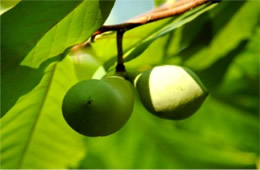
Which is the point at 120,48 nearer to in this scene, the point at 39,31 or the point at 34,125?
the point at 39,31

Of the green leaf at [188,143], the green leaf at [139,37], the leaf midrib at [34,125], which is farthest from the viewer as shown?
the green leaf at [188,143]

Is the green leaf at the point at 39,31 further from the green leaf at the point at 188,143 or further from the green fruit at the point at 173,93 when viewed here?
the green leaf at the point at 188,143

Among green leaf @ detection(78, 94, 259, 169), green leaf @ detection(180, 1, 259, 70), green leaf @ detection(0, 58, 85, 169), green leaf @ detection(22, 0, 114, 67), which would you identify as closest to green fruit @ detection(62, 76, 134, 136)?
green leaf @ detection(22, 0, 114, 67)

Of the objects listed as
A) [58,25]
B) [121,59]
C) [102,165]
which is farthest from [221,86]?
[58,25]

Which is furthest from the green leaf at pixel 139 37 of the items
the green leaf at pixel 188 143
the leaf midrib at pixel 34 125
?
the green leaf at pixel 188 143

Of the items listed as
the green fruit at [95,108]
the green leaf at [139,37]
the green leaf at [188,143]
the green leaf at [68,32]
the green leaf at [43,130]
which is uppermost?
the green leaf at [68,32]

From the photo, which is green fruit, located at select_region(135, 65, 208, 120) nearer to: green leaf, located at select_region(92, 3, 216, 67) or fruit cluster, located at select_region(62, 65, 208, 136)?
fruit cluster, located at select_region(62, 65, 208, 136)

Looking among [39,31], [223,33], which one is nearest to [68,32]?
[39,31]
